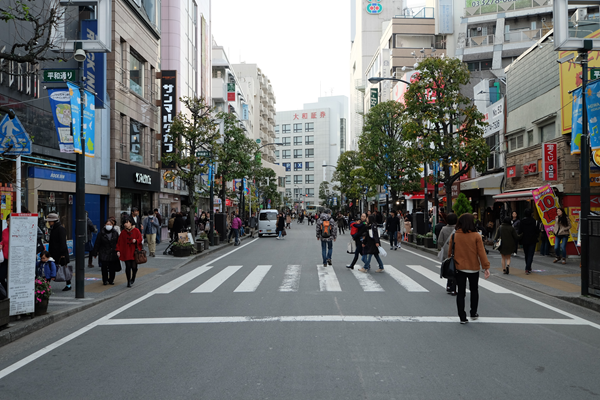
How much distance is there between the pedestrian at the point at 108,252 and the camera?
12.3 m

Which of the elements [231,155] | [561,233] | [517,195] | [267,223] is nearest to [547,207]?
[561,233]

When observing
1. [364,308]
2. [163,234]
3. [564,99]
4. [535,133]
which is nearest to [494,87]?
[535,133]

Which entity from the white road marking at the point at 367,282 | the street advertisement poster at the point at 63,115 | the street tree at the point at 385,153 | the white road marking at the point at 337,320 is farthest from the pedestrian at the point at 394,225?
the street advertisement poster at the point at 63,115

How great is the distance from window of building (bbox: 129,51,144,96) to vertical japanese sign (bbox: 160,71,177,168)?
2.09 metres

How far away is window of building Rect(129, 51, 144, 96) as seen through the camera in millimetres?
26250

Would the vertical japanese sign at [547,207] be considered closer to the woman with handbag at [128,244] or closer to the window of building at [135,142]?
the woman with handbag at [128,244]

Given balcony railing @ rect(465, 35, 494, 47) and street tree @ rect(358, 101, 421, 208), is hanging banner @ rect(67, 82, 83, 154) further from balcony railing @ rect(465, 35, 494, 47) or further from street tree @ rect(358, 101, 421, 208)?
balcony railing @ rect(465, 35, 494, 47)

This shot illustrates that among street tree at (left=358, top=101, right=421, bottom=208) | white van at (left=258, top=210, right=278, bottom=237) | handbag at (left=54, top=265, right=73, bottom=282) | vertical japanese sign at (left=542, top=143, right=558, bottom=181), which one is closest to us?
handbag at (left=54, top=265, right=73, bottom=282)

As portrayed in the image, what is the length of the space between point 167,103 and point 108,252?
1924 centimetres

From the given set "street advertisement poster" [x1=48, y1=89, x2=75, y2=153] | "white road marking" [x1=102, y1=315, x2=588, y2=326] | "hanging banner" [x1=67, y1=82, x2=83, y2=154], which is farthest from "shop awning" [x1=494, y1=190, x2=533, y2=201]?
"street advertisement poster" [x1=48, y1=89, x2=75, y2=153]

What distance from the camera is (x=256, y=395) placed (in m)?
4.66

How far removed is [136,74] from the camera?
27203mm

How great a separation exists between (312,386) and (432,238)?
62.7 feet

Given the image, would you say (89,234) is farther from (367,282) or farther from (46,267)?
(367,282)
